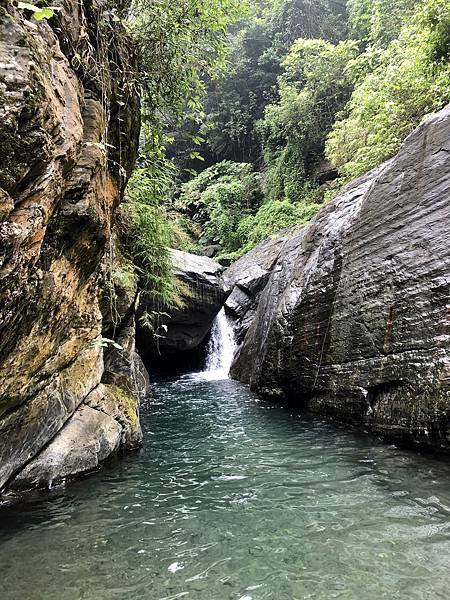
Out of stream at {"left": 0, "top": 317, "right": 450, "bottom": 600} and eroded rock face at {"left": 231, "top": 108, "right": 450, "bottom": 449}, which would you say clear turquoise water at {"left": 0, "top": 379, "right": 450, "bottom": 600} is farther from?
eroded rock face at {"left": 231, "top": 108, "right": 450, "bottom": 449}

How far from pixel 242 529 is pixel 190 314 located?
10.9m

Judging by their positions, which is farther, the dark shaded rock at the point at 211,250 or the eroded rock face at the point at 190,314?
the dark shaded rock at the point at 211,250

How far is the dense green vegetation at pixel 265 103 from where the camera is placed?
6.39 meters

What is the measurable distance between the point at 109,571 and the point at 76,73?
5050mm

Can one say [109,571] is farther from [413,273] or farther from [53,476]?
[413,273]

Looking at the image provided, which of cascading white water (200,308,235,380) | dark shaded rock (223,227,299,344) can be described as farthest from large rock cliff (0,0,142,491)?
dark shaded rock (223,227,299,344)

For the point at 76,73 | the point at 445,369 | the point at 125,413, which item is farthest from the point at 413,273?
the point at 76,73

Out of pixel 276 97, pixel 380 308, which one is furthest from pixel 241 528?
pixel 276 97

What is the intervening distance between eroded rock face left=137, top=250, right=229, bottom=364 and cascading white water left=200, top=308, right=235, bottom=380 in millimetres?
841

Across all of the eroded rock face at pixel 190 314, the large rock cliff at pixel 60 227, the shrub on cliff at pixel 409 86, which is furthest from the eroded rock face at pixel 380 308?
the eroded rock face at pixel 190 314

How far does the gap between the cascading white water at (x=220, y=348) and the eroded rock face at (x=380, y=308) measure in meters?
5.43

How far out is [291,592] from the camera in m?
2.85

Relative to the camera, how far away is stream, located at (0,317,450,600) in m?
2.93

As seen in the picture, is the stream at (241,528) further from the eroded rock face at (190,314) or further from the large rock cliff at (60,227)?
the eroded rock face at (190,314)
